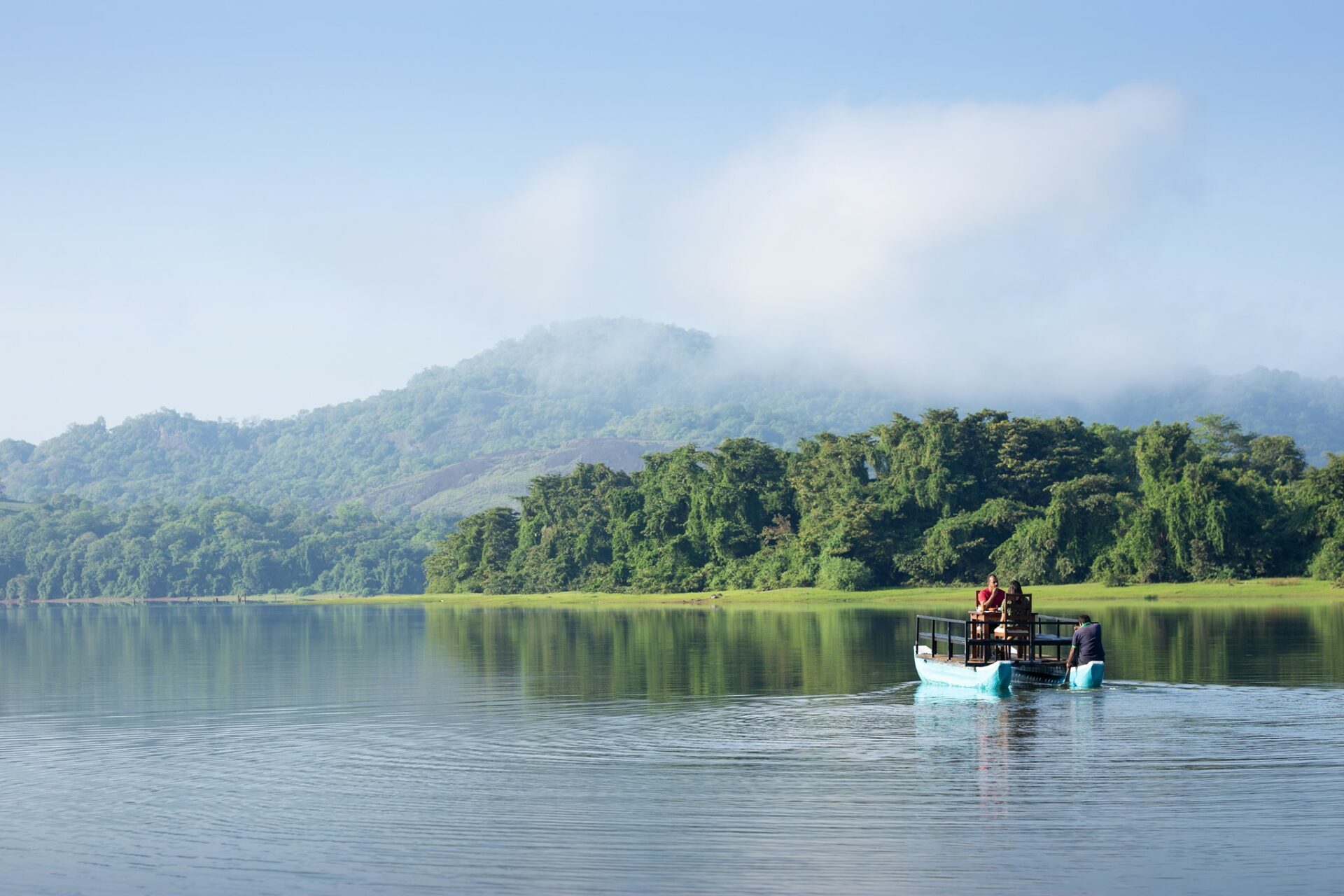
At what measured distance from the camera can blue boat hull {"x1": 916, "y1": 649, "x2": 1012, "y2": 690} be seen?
37406mm

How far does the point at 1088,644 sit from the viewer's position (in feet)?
124

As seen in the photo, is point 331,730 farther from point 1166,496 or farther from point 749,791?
point 1166,496

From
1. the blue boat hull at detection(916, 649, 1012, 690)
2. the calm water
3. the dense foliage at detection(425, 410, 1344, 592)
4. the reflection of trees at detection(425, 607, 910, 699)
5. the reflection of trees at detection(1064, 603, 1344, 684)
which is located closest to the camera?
the calm water

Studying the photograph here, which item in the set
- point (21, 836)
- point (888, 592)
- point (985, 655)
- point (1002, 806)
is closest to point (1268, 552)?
point (888, 592)

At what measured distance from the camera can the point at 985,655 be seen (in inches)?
1603

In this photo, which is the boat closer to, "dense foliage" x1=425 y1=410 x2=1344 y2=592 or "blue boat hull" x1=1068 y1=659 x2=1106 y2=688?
"blue boat hull" x1=1068 y1=659 x2=1106 y2=688

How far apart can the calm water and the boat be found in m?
0.70

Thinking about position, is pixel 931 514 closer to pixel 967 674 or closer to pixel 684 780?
pixel 967 674

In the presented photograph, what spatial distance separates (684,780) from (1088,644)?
55.9 feet

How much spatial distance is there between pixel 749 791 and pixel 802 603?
94.3m

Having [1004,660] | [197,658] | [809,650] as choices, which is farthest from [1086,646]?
[197,658]

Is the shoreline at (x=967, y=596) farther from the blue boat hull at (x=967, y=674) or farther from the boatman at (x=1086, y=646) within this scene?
the boatman at (x=1086, y=646)

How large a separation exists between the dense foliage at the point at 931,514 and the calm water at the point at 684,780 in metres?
61.6

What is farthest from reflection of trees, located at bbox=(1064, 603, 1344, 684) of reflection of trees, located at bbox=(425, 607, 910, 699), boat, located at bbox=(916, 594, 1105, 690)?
reflection of trees, located at bbox=(425, 607, 910, 699)
